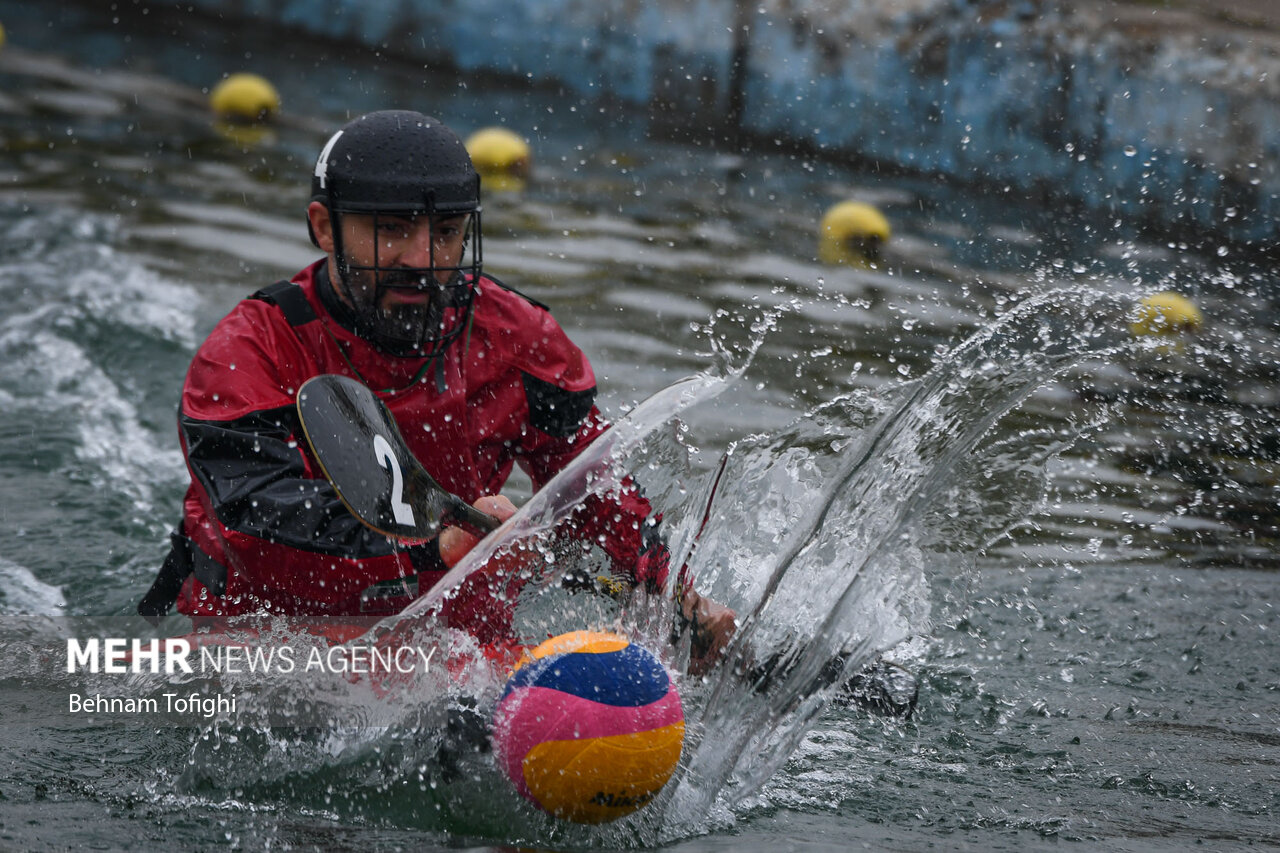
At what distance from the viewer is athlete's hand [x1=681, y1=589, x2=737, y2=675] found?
4188 mm

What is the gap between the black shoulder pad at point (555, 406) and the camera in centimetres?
422

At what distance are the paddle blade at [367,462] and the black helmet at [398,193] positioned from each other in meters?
0.33

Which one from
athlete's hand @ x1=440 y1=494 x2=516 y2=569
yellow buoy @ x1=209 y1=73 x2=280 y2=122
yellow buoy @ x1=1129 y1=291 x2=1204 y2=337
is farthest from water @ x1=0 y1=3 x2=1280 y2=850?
yellow buoy @ x1=209 y1=73 x2=280 y2=122

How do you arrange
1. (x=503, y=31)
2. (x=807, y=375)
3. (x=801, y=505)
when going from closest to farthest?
1. (x=801, y=505)
2. (x=807, y=375)
3. (x=503, y=31)

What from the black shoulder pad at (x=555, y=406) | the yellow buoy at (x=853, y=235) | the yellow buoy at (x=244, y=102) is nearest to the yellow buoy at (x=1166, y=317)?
the yellow buoy at (x=853, y=235)

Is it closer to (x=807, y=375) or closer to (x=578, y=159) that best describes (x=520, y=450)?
(x=807, y=375)

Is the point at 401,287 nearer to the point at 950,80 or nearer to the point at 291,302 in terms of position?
the point at 291,302

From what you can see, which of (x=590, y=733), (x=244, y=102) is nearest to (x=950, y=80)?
(x=244, y=102)

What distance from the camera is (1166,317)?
877 cm

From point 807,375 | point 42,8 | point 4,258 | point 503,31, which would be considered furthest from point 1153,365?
point 42,8

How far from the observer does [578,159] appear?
12.1 metres

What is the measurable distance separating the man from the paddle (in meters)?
0.10

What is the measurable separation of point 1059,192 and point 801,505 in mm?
7229

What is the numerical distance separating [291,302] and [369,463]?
69 centimetres
